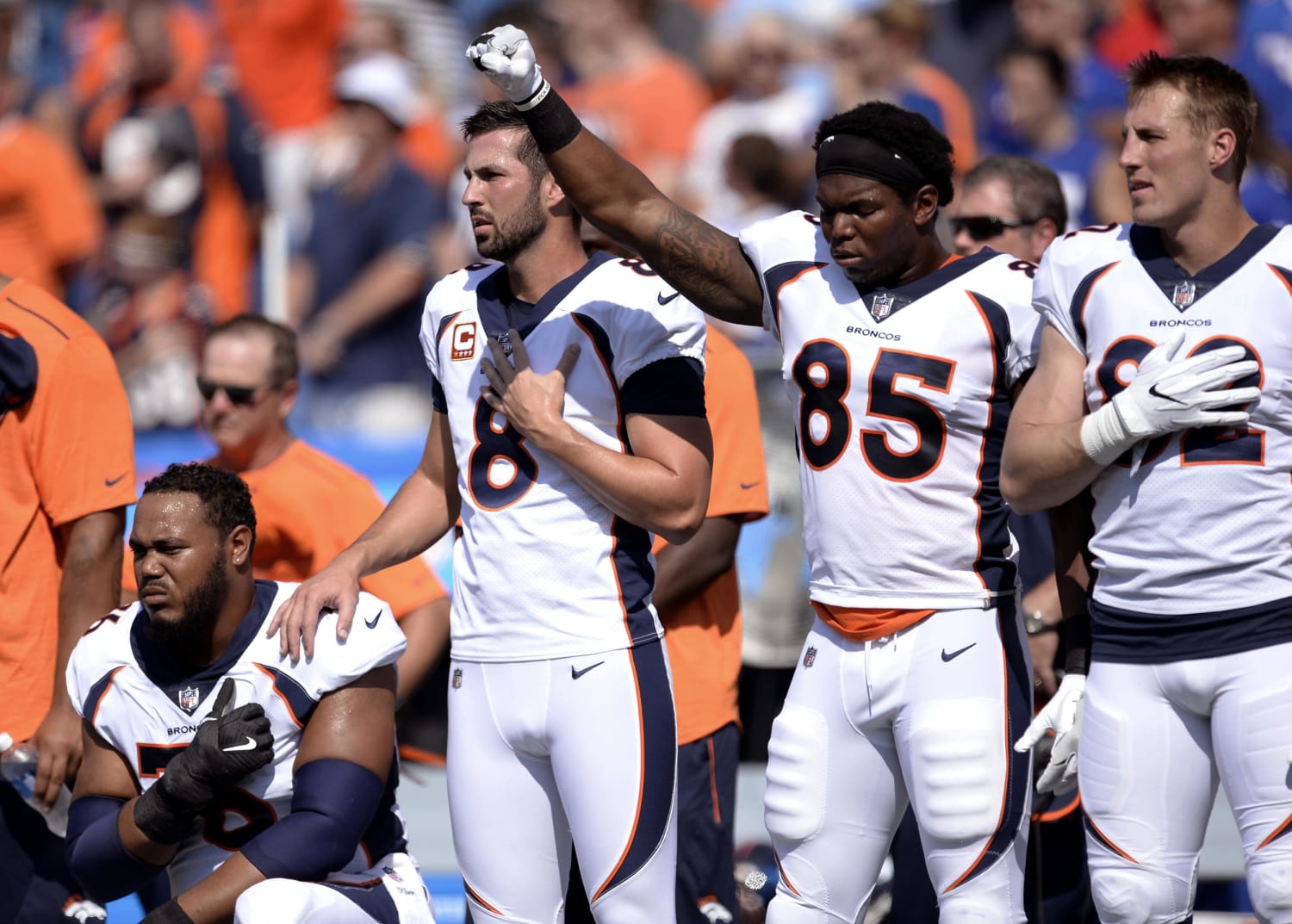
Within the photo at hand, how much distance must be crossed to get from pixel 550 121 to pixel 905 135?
2.47 feet

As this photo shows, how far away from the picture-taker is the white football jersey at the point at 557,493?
367cm

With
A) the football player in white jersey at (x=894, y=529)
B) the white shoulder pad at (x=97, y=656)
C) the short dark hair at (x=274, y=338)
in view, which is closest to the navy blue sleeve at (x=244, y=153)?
the short dark hair at (x=274, y=338)

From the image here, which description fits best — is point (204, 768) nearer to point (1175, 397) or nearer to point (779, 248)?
point (779, 248)

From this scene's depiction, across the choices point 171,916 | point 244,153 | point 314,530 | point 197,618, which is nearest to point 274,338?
point 314,530

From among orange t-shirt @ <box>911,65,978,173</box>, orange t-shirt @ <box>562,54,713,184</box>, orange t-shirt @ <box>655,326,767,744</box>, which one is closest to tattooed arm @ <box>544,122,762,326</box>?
orange t-shirt @ <box>655,326,767,744</box>

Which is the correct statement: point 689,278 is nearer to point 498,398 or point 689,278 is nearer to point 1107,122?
point 498,398

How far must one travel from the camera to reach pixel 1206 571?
3.42 meters

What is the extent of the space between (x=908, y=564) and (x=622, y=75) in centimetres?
616

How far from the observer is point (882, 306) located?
145 inches

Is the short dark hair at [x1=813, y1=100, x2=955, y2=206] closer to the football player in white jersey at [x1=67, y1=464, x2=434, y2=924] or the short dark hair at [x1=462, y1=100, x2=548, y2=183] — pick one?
the short dark hair at [x1=462, y1=100, x2=548, y2=183]

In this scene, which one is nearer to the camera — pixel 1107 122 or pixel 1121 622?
pixel 1121 622

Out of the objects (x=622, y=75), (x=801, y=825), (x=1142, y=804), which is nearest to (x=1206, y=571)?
(x=1142, y=804)

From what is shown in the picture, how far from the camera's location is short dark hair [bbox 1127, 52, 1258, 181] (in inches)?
138

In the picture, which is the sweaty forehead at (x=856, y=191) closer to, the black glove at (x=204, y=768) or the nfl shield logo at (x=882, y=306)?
the nfl shield logo at (x=882, y=306)
